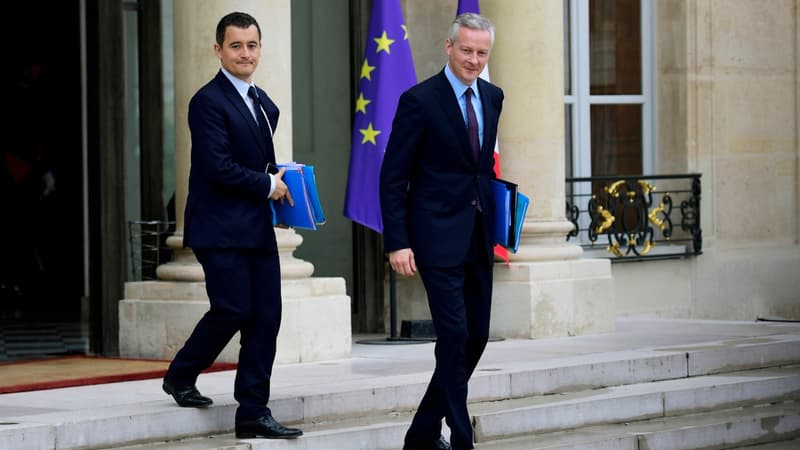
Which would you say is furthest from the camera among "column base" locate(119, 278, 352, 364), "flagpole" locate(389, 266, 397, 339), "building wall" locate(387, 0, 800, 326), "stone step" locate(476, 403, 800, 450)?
"building wall" locate(387, 0, 800, 326)

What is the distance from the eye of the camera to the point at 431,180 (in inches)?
289

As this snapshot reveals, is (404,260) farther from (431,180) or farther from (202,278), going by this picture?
(202,278)

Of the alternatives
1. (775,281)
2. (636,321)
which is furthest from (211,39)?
(775,281)

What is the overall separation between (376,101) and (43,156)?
816 centimetres

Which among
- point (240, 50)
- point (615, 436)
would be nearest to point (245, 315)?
point (240, 50)

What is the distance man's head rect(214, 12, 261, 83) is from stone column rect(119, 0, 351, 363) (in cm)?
271

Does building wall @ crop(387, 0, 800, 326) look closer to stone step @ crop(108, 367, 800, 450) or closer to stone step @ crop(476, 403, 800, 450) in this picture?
stone step @ crop(108, 367, 800, 450)

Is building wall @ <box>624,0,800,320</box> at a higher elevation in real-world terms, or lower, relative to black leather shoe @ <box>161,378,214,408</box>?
higher

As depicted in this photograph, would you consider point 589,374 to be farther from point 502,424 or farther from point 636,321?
point 636,321

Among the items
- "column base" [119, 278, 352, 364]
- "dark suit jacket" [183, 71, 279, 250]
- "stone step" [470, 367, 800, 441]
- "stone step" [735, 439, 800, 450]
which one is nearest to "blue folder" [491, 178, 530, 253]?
"dark suit jacket" [183, 71, 279, 250]

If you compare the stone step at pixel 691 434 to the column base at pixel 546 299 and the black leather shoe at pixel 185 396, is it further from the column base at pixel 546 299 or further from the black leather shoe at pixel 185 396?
the column base at pixel 546 299

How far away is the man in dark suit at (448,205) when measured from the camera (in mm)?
7215

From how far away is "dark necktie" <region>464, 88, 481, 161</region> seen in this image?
737 cm

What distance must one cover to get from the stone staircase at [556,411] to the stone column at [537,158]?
152 cm
